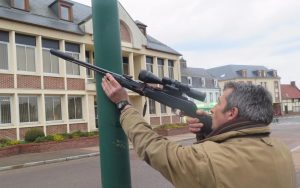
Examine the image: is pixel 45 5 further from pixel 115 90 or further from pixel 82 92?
pixel 115 90

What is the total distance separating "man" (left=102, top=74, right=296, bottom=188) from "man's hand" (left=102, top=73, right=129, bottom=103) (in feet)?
0.24

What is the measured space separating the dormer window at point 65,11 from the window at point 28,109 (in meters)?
6.82

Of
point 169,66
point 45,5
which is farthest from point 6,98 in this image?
point 169,66

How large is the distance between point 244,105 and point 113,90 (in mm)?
675

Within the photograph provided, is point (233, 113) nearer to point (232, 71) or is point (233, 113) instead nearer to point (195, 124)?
point (195, 124)

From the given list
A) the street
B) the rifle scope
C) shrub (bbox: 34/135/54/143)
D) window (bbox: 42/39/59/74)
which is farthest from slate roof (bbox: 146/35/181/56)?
the rifle scope

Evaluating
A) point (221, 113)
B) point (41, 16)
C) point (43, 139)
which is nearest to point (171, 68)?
point (41, 16)

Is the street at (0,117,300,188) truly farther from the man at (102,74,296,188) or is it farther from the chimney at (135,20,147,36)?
the chimney at (135,20,147,36)

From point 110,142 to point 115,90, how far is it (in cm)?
30

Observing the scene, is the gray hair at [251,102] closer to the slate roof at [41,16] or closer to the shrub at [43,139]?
the shrub at [43,139]

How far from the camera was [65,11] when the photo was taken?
2814 cm

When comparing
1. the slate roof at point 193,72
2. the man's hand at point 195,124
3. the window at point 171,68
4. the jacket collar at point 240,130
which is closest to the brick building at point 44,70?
the window at point 171,68

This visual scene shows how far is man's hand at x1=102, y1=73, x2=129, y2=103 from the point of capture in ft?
6.78

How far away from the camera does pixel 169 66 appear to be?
37188 millimetres
